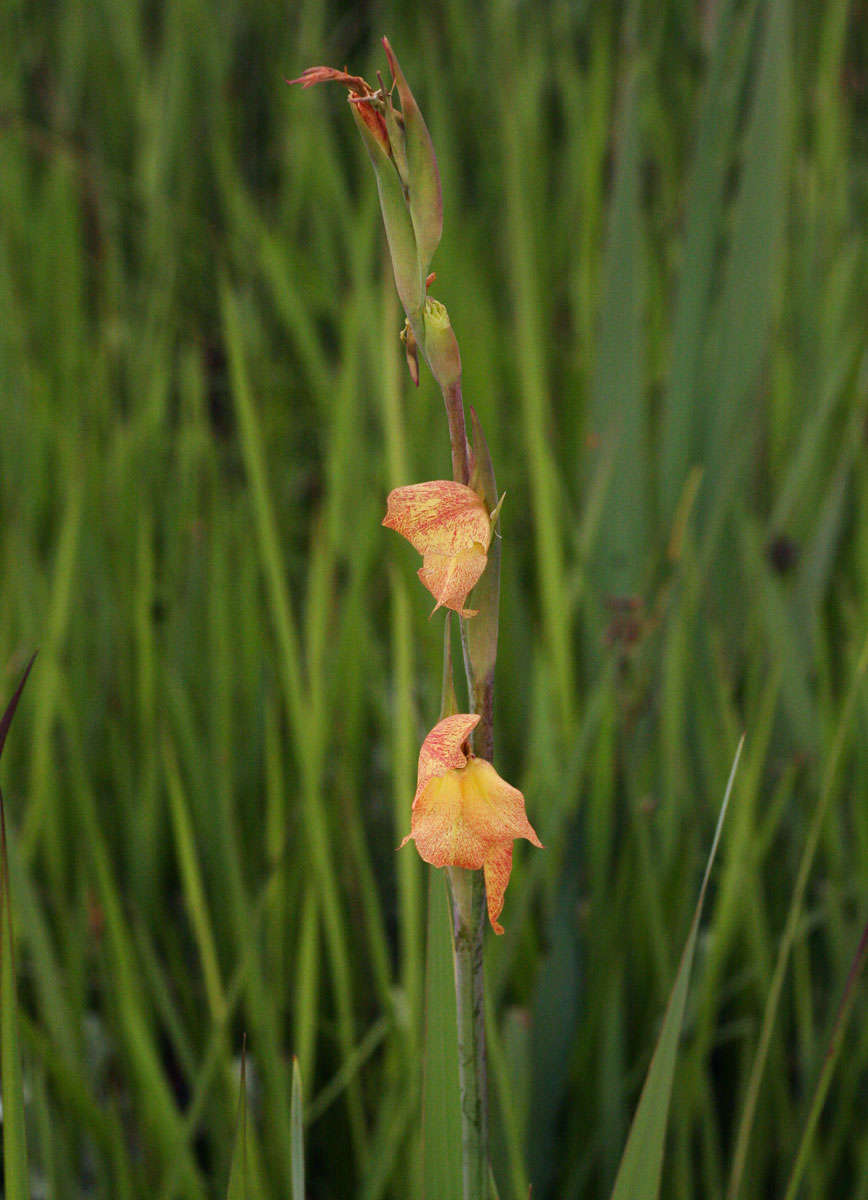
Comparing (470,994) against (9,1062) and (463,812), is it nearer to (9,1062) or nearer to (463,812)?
(463,812)

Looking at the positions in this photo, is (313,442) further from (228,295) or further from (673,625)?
(673,625)

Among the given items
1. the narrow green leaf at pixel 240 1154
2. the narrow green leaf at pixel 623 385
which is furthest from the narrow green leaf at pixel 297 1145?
the narrow green leaf at pixel 623 385

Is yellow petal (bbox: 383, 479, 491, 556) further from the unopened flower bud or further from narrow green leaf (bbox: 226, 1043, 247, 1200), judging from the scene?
narrow green leaf (bbox: 226, 1043, 247, 1200)

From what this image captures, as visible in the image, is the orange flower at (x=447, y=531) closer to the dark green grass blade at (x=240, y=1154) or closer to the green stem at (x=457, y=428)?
the green stem at (x=457, y=428)

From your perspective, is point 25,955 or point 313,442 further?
point 313,442

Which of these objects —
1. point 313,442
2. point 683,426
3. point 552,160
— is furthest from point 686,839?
point 552,160

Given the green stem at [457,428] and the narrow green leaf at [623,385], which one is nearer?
the green stem at [457,428]
